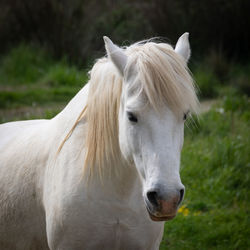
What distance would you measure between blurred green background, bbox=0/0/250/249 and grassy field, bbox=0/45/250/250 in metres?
0.01

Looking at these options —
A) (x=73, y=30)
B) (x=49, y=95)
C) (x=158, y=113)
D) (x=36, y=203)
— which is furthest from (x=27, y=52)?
(x=158, y=113)

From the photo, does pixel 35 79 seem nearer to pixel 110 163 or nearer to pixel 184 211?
pixel 184 211

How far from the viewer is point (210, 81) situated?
827 cm

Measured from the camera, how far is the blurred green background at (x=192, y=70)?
4.38 metres

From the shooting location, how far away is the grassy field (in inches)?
159

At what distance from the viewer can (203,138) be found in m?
5.82

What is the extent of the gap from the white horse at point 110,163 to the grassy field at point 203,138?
22.2 inches

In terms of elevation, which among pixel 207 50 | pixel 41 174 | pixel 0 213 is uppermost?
pixel 41 174

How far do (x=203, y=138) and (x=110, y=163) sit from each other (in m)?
3.50

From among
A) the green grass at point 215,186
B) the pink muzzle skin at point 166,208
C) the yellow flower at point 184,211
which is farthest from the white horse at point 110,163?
the yellow flower at point 184,211

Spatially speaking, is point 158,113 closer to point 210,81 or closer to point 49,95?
point 49,95

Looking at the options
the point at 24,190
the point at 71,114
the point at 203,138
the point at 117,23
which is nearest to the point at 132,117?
the point at 71,114

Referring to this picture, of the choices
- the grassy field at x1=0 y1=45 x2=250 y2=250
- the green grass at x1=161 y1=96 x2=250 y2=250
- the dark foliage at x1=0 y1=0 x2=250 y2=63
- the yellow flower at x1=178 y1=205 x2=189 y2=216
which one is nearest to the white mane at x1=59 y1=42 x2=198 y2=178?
the grassy field at x1=0 y1=45 x2=250 y2=250

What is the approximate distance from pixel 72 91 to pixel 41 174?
481cm
